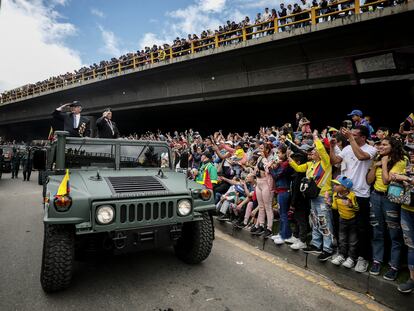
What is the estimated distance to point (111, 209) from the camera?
3.19 m

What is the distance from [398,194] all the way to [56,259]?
13.0 feet

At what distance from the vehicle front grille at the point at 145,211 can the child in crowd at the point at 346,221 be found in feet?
7.69

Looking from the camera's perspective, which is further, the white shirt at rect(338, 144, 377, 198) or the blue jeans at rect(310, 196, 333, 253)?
the blue jeans at rect(310, 196, 333, 253)

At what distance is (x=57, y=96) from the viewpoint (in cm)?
2739

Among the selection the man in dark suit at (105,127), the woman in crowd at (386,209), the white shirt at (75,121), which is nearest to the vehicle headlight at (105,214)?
the man in dark suit at (105,127)

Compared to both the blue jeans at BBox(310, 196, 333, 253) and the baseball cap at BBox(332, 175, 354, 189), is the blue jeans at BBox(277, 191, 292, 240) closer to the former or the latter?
the blue jeans at BBox(310, 196, 333, 253)

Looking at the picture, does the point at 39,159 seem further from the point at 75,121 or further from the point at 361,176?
the point at 361,176

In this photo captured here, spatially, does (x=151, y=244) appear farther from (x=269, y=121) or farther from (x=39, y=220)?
(x=269, y=121)

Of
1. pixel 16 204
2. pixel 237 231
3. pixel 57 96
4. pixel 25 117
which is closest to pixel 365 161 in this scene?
pixel 237 231

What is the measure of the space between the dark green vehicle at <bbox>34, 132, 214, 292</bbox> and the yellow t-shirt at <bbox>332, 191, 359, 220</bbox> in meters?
1.80

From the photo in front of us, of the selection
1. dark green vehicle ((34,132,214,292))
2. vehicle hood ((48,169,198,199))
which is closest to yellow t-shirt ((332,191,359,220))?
dark green vehicle ((34,132,214,292))

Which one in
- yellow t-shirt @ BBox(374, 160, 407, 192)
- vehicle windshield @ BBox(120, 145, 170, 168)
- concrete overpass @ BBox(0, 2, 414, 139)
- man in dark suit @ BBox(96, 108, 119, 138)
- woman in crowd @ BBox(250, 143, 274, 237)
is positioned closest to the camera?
yellow t-shirt @ BBox(374, 160, 407, 192)

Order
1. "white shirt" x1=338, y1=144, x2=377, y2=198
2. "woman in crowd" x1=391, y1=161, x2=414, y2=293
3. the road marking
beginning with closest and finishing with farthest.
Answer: "woman in crowd" x1=391, y1=161, x2=414, y2=293, the road marking, "white shirt" x1=338, y1=144, x2=377, y2=198

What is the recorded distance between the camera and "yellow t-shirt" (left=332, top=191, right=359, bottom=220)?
3.79 m
